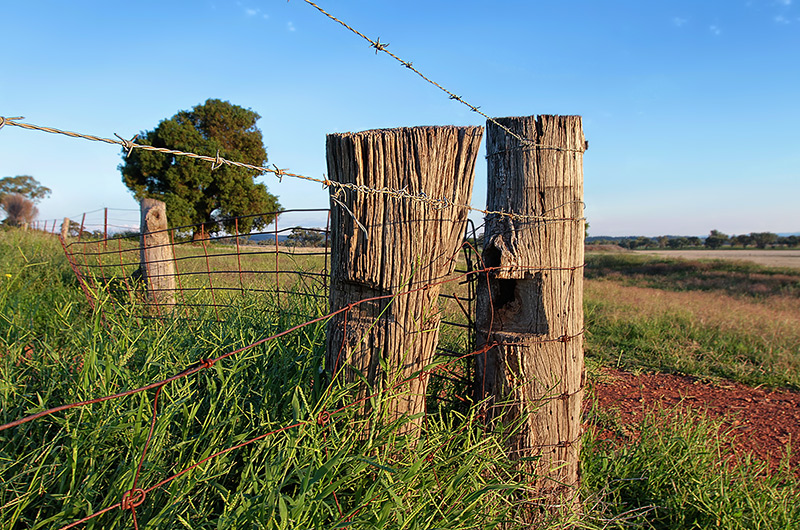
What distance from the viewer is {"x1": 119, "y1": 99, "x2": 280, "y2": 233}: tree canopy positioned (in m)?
26.9

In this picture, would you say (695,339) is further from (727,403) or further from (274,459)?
(274,459)

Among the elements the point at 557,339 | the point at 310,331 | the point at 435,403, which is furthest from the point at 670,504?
the point at 310,331

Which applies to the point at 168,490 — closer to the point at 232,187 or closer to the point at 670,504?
the point at 670,504

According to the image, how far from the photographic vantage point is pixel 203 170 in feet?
90.1

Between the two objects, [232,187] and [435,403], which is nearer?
[435,403]

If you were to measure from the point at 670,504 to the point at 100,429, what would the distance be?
242cm

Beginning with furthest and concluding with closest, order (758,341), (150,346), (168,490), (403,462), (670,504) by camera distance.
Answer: (758,341) → (670,504) → (150,346) → (403,462) → (168,490)

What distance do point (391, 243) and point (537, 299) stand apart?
2.62ft

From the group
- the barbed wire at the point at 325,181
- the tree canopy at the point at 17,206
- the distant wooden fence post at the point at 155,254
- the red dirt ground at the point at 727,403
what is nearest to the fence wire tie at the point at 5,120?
the barbed wire at the point at 325,181

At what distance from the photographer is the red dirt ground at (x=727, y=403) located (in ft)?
10.5

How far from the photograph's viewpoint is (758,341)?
18.6 ft

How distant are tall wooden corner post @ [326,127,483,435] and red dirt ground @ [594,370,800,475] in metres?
2.13

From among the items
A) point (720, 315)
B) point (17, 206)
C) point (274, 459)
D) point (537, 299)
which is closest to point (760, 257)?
point (720, 315)

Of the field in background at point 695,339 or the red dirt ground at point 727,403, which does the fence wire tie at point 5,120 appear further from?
the field in background at point 695,339
